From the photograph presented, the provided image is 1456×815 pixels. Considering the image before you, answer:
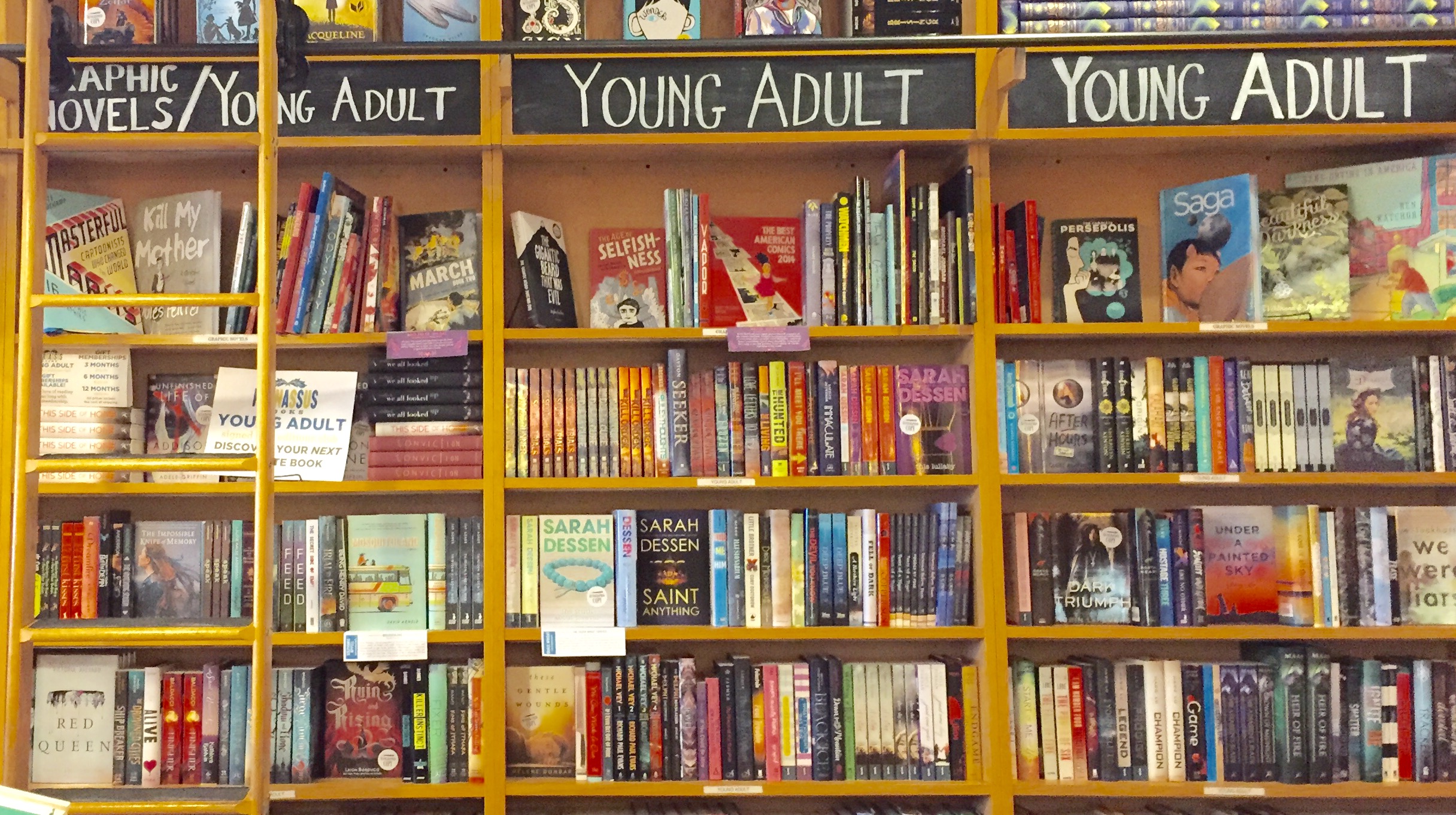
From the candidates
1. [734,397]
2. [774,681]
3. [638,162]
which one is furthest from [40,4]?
[774,681]

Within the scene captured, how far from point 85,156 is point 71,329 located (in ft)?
1.47

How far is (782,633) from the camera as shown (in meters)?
2.37

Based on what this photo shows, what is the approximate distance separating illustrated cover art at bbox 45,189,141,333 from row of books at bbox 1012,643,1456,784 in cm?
227

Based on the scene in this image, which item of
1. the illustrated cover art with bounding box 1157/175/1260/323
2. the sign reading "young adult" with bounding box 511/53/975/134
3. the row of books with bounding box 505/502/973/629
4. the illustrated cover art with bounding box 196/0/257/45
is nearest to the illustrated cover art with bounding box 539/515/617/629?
the row of books with bounding box 505/502/973/629

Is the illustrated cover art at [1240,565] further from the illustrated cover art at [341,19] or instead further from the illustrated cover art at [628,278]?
the illustrated cover art at [341,19]

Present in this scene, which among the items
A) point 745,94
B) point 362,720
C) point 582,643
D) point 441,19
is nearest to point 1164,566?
point 582,643

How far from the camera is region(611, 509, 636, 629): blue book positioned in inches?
94.8

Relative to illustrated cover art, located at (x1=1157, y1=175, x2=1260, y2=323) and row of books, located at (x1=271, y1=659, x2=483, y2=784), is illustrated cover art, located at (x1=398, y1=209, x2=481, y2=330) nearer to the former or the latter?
row of books, located at (x1=271, y1=659, x2=483, y2=784)

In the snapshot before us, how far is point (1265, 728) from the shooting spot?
2.37 meters

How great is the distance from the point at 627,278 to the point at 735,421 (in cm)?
46

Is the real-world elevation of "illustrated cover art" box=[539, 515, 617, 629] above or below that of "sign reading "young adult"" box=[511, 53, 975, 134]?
below

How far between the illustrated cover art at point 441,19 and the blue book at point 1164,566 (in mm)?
1986

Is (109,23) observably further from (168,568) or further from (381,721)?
(381,721)

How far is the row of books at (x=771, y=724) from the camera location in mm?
2371
